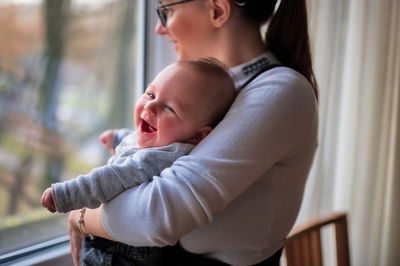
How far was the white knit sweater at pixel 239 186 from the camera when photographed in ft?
2.15

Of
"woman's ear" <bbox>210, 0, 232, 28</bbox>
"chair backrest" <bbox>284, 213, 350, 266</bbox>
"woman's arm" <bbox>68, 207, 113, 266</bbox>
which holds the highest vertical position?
"woman's ear" <bbox>210, 0, 232, 28</bbox>

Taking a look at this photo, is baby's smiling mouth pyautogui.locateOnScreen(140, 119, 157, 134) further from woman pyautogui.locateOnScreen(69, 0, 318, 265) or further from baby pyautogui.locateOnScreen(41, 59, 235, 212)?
woman pyautogui.locateOnScreen(69, 0, 318, 265)

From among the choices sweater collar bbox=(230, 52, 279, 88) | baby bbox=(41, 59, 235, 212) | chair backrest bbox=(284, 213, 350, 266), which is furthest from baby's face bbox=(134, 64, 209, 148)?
chair backrest bbox=(284, 213, 350, 266)

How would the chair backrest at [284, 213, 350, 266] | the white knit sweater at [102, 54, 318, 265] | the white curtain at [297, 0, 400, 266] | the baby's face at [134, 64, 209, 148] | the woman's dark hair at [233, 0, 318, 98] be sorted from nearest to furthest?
1. the white knit sweater at [102, 54, 318, 265]
2. the baby's face at [134, 64, 209, 148]
3. the woman's dark hair at [233, 0, 318, 98]
4. the chair backrest at [284, 213, 350, 266]
5. the white curtain at [297, 0, 400, 266]

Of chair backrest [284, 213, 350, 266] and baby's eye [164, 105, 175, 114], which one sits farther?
chair backrest [284, 213, 350, 266]

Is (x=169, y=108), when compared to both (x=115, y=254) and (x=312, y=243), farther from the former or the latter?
(x=312, y=243)

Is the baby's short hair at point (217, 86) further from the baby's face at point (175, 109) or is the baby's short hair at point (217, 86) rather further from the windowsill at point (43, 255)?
the windowsill at point (43, 255)

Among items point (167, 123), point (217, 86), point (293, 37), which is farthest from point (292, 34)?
point (167, 123)

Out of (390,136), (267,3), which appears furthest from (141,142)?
(390,136)

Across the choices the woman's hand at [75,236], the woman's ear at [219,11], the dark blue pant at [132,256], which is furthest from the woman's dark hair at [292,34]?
the woman's hand at [75,236]

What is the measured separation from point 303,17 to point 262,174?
16.7 inches

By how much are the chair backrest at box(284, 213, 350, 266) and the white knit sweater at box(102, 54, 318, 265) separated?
41cm

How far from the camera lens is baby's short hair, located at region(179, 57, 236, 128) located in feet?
2.53

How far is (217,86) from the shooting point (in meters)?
0.78
